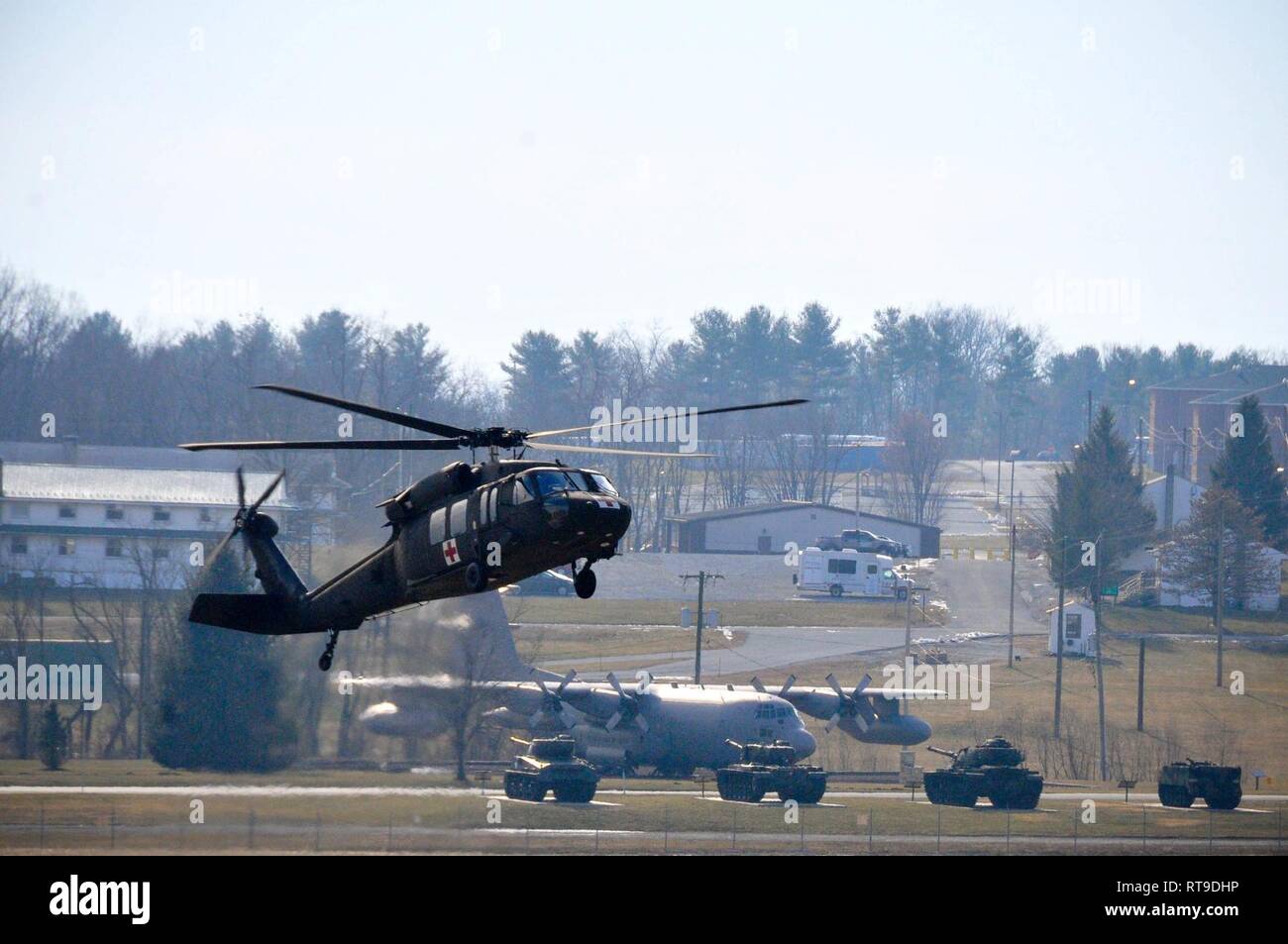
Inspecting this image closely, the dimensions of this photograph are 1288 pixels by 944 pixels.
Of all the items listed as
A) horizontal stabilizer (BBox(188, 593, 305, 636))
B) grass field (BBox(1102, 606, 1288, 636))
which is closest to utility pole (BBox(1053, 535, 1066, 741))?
grass field (BBox(1102, 606, 1288, 636))

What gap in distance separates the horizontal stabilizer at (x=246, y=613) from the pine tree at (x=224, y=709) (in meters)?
31.1

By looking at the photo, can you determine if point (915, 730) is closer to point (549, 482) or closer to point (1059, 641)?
point (1059, 641)

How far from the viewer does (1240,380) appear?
17075 centimetres

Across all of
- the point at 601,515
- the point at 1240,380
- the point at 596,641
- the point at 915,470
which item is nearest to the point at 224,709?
the point at 596,641

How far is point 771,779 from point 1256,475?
73663 millimetres

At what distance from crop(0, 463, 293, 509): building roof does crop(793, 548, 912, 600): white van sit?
37416mm

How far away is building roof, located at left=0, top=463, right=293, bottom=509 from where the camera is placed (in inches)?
3546

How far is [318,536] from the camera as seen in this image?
8944cm

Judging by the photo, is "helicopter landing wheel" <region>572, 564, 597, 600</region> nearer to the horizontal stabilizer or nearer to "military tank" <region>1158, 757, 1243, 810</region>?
the horizontal stabilizer
